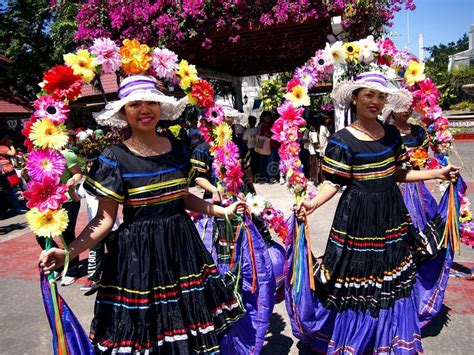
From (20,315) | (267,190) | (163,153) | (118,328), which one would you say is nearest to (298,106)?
(163,153)

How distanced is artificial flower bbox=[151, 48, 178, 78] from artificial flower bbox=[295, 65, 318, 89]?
3.12 feet

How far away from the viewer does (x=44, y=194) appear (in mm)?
2041

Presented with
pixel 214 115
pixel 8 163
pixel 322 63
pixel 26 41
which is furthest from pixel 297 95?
pixel 26 41

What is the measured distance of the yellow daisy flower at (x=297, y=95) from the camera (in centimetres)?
298

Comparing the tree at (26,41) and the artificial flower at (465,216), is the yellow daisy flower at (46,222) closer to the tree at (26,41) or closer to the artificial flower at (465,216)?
the artificial flower at (465,216)

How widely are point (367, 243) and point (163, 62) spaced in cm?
187

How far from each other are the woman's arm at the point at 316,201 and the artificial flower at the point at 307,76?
2.60 feet

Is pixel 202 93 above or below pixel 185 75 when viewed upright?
below

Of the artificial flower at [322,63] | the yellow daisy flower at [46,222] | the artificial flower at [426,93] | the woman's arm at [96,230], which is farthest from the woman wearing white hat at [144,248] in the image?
the artificial flower at [426,93]

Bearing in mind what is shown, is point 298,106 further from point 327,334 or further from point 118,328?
point 118,328

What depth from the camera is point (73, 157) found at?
4410 mm

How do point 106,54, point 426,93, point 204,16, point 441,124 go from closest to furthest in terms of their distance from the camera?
point 106,54 → point 426,93 → point 441,124 → point 204,16

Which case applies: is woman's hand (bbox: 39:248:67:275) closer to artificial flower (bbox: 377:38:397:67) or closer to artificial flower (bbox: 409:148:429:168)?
artificial flower (bbox: 377:38:397:67)

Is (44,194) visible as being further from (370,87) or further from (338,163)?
(370,87)
